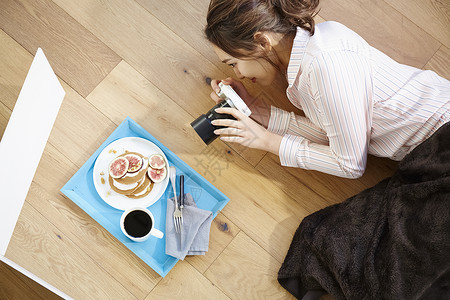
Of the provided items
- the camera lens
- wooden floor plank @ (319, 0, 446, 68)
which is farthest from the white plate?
wooden floor plank @ (319, 0, 446, 68)

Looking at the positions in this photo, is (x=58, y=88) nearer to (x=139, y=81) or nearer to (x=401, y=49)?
(x=139, y=81)

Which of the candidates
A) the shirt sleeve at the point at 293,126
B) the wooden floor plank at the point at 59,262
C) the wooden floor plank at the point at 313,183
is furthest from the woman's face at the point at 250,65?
the wooden floor plank at the point at 59,262

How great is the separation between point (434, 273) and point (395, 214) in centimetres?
19

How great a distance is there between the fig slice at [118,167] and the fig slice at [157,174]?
72mm

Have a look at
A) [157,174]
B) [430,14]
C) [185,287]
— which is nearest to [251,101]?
[157,174]

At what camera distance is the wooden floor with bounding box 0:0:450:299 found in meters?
1.29

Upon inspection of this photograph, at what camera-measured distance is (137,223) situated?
122cm

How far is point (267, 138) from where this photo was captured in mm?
1267

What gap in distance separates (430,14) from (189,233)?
114 centimetres

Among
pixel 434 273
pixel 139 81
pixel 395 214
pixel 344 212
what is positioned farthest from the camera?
pixel 139 81

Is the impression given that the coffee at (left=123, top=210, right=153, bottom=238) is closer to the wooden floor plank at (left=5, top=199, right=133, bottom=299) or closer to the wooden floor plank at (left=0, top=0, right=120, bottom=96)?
the wooden floor plank at (left=5, top=199, right=133, bottom=299)

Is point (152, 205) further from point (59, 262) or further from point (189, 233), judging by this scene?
point (59, 262)

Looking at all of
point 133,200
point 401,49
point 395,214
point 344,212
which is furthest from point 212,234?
point 401,49

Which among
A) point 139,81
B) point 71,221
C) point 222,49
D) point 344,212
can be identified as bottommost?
point 71,221
